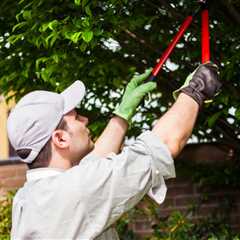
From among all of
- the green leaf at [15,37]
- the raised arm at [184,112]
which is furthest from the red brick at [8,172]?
the raised arm at [184,112]

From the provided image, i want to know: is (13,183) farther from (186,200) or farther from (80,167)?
(80,167)

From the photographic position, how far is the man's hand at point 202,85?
8.55ft

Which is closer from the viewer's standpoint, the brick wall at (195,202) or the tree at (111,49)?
the tree at (111,49)

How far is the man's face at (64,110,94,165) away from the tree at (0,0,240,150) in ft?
3.16

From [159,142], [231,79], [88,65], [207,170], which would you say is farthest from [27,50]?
[159,142]

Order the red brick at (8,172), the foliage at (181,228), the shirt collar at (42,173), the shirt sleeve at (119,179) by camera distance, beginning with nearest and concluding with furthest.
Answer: the shirt sleeve at (119,179) → the shirt collar at (42,173) → the foliage at (181,228) → the red brick at (8,172)

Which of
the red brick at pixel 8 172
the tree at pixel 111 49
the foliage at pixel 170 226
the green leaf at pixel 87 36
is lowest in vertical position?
the red brick at pixel 8 172

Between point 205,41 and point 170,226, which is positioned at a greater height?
point 205,41

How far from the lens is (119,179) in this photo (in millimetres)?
2398

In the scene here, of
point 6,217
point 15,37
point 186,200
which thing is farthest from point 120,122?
point 186,200

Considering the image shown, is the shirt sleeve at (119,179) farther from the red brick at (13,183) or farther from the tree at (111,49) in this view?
the red brick at (13,183)

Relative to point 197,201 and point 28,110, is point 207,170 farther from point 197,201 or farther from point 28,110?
point 28,110

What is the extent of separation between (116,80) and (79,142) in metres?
A: 2.15

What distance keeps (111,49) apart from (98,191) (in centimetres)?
259
